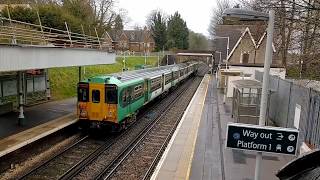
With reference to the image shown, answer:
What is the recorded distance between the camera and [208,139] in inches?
651

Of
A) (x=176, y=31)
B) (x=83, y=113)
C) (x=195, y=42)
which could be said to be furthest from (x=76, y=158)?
(x=195, y=42)

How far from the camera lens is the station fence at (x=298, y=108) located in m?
12.7

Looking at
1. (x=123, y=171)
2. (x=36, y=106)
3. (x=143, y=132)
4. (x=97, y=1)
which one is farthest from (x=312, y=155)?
(x=97, y=1)

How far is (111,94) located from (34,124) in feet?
13.6

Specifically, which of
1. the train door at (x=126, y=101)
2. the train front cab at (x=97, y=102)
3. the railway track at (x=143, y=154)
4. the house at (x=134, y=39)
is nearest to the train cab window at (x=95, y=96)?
the train front cab at (x=97, y=102)

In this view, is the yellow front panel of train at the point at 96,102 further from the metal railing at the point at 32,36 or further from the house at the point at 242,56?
the house at the point at 242,56

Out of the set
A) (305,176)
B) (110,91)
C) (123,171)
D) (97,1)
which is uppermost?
(97,1)

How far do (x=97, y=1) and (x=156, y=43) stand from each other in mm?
40902

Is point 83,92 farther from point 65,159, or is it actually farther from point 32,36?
point 65,159

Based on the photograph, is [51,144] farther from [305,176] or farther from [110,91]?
[305,176]

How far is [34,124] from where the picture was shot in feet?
58.1

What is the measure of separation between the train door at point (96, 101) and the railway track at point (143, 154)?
7.57 feet

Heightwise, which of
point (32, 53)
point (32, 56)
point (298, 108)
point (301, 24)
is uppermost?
point (301, 24)

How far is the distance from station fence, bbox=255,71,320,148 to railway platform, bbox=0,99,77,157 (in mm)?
10998
